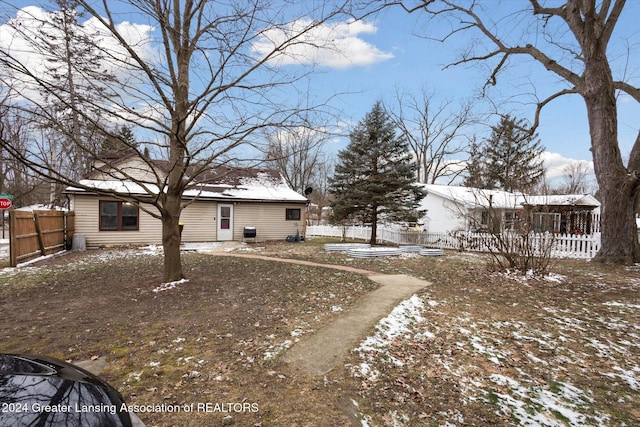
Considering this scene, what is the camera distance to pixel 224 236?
1670 centimetres

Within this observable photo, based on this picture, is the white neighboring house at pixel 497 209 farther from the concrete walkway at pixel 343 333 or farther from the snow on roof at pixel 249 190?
the concrete walkway at pixel 343 333

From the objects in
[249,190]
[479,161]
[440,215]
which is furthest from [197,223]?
[479,161]

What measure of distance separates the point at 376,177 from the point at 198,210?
9289 mm

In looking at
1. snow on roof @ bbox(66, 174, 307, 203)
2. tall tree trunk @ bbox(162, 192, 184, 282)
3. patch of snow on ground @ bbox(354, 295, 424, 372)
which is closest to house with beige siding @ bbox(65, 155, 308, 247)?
snow on roof @ bbox(66, 174, 307, 203)

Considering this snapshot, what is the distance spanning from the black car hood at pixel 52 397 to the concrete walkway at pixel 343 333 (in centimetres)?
205

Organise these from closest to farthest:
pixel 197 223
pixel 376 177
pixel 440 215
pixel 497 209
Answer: pixel 376 177 < pixel 197 223 < pixel 497 209 < pixel 440 215

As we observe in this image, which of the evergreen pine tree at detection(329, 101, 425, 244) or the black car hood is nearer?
the black car hood

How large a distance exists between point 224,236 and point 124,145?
36.9ft

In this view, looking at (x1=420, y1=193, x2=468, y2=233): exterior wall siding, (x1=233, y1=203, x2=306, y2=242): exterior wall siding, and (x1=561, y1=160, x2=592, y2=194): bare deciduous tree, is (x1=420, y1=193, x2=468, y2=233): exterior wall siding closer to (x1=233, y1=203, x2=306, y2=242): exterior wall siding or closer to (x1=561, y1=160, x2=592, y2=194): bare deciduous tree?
(x1=233, y1=203, x2=306, y2=242): exterior wall siding

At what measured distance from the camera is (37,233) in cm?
1045

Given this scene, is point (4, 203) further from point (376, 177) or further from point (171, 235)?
point (376, 177)

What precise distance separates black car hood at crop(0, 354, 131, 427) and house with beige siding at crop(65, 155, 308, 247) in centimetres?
1055

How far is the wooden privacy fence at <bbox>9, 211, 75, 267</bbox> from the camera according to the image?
9.05m

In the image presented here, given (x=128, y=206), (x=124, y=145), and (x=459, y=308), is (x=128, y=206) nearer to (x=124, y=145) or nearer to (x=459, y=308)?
(x=124, y=145)
